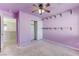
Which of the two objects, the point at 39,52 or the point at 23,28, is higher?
the point at 23,28

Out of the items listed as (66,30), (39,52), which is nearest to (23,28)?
(39,52)

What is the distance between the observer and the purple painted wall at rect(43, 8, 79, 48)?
447cm

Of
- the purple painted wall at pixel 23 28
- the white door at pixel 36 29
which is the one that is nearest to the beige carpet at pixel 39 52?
the purple painted wall at pixel 23 28

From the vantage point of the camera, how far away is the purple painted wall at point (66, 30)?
14.7 ft

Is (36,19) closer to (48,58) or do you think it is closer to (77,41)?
(77,41)

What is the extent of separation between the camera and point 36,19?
738 cm

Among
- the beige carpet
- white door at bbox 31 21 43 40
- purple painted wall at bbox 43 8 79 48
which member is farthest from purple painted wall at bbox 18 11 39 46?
purple painted wall at bbox 43 8 79 48

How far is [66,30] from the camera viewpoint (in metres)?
5.20

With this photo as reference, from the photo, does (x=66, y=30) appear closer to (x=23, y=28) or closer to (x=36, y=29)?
(x=23, y=28)

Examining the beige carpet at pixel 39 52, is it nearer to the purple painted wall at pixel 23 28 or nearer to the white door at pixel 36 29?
the purple painted wall at pixel 23 28

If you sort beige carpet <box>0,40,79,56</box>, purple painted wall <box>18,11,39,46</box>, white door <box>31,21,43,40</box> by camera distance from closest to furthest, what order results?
beige carpet <box>0,40,79,56</box> → purple painted wall <box>18,11,39,46</box> → white door <box>31,21,43,40</box>

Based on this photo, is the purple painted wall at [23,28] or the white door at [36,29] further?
the white door at [36,29]

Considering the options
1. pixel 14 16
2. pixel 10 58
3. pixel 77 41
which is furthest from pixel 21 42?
pixel 10 58

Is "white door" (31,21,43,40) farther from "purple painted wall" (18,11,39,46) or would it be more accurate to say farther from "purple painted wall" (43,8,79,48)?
"purple painted wall" (18,11,39,46)
